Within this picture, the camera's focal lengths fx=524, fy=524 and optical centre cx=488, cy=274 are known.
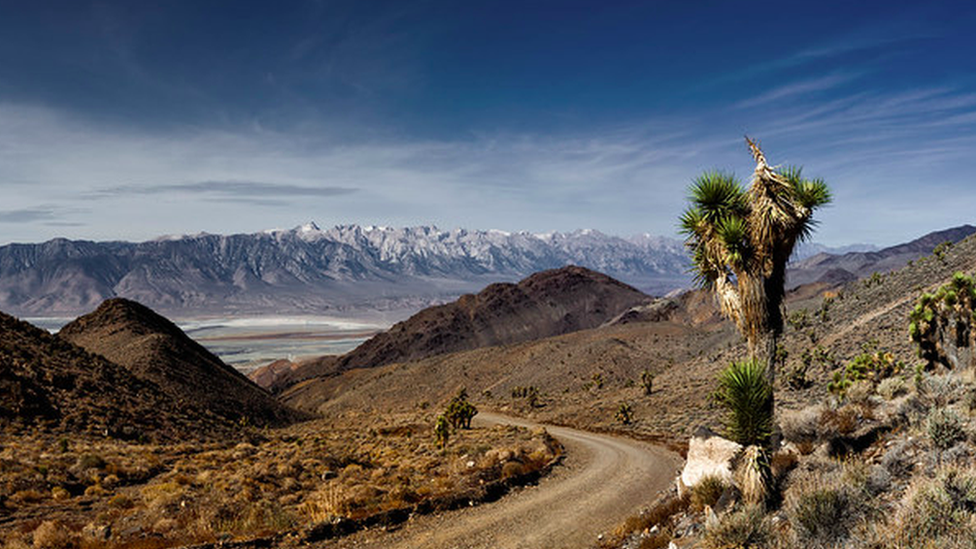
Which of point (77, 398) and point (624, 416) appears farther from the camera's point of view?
point (624, 416)

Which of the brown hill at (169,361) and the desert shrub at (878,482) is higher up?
the desert shrub at (878,482)

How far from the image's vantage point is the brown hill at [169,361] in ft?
201

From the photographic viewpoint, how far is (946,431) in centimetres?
1090

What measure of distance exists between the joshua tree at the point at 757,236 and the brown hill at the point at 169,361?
179ft

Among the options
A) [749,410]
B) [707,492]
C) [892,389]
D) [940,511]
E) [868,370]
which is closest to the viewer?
[940,511]

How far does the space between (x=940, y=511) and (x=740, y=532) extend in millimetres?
2923

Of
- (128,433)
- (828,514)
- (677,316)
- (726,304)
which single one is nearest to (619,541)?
(828,514)

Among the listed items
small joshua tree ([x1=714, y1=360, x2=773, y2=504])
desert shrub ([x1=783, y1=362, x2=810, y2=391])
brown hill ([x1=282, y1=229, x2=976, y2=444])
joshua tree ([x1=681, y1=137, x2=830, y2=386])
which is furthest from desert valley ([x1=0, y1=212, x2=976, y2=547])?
joshua tree ([x1=681, y1=137, x2=830, y2=386])

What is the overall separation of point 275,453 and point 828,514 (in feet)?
94.0

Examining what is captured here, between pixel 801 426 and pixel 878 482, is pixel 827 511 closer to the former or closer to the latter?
pixel 878 482

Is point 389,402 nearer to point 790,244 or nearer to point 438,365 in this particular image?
point 438,365

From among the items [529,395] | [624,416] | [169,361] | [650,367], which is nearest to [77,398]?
[169,361]

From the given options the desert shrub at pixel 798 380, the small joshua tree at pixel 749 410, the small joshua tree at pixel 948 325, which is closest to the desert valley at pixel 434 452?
the desert shrub at pixel 798 380

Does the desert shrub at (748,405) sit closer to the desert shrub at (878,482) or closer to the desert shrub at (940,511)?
the desert shrub at (878,482)
